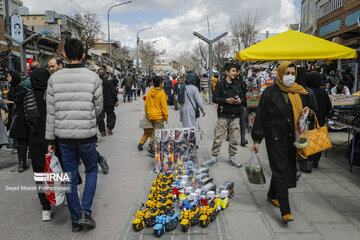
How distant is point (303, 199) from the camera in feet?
14.3

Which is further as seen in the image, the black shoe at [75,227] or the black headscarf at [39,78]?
the black headscarf at [39,78]

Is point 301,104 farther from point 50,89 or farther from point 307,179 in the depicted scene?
point 50,89

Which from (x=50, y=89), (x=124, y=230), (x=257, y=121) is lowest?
(x=124, y=230)

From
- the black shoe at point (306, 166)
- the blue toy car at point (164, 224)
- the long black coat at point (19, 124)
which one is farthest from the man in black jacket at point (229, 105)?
the long black coat at point (19, 124)

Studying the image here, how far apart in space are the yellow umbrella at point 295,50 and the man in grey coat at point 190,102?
1.40m

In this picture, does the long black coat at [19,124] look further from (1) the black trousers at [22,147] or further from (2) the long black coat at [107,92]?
(2) the long black coat at [107,92]

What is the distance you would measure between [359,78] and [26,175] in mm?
16162

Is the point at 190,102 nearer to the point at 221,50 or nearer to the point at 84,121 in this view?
the point at 84,121

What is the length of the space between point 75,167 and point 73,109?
0.70 metres

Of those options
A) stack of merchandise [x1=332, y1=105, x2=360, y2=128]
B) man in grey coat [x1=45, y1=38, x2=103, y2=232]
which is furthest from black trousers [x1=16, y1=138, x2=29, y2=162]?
stack of merchandise [x1=332, y1=105, x2=360, y2=128]

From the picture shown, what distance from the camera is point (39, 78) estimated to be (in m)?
3.81

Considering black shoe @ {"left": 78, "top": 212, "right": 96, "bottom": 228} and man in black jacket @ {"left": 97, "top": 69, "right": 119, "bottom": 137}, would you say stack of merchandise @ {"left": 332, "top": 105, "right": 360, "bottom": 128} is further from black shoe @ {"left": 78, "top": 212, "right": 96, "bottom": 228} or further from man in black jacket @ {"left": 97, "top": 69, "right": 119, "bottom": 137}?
man in black jacket @ {"left": 97, "top": 69, "right": 119, "bottom": 137}

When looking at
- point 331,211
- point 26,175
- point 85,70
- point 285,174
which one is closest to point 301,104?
point 285,174

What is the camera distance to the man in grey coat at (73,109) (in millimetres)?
3246
